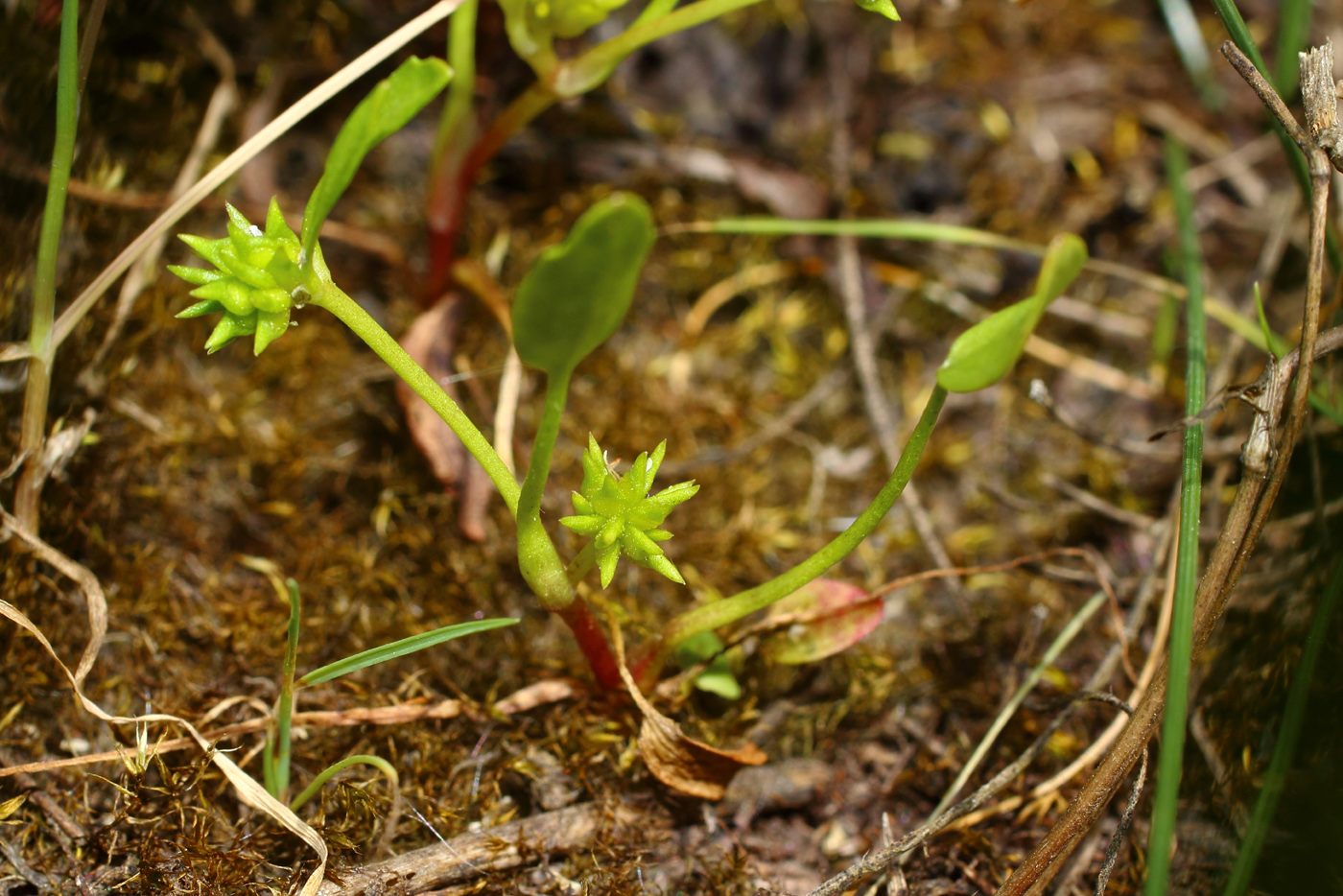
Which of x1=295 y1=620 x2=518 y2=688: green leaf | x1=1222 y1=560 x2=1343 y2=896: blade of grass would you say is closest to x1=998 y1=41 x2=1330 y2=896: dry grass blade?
x1=1222 y1=560 x2=1343 y2=896: blade of grass

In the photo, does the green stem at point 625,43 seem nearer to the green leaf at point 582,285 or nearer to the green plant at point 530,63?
the green plant at point 530,63

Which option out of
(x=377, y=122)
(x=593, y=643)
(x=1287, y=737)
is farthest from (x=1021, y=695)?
(x=377, y=122)

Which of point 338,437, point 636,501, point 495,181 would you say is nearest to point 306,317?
point 338,437

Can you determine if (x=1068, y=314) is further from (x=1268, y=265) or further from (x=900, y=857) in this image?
(x=900, y=857)

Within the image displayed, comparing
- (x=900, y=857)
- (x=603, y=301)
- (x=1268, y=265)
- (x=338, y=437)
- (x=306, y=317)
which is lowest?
(x=900, y=857)

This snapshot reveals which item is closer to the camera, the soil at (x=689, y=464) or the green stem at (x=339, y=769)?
the green stem at (x=339, y=769)

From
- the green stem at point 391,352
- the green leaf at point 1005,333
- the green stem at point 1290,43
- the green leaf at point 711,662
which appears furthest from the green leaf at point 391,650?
the green stem at point 1290,43
